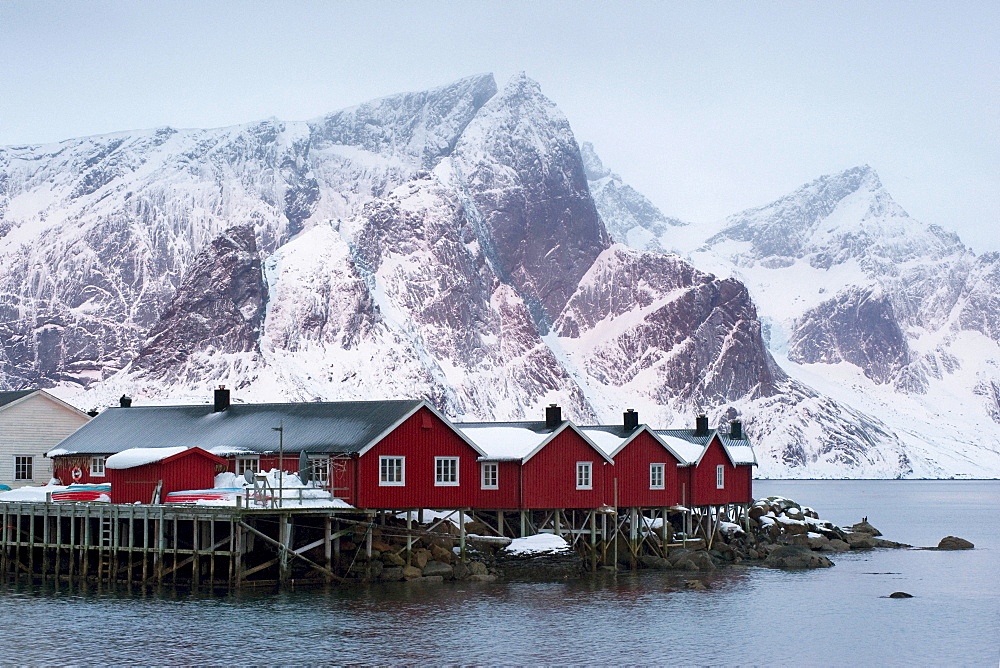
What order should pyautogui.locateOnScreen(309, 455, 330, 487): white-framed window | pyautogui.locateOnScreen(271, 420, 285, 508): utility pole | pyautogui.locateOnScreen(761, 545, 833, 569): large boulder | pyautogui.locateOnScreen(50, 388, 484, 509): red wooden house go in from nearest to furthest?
pyautogui.locateOnScreen(271, 420, 285, 508): utility pole < pyautogui.locateOnScreen(50, 388, 484, 509): red wooden house < pyautogui.locateOnScreen(309, 455, 330, 487): white-framed window < pyautogui.locateOnScreen(761, 545, 833, 569): large boulder

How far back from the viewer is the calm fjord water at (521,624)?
5059 cm

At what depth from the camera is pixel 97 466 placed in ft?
255

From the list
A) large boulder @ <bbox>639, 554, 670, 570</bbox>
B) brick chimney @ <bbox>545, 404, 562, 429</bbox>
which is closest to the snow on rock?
brick chimney @ <bbox>545, 404, 562, 429</bbox>

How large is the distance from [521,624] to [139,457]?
22.3 metres

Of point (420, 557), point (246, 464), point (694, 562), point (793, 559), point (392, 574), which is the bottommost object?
point (793, 559)

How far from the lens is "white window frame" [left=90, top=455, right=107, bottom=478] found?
77375mm

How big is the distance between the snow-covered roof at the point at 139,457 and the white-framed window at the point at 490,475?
15359 mm

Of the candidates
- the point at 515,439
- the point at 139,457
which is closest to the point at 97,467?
the point at 139,457

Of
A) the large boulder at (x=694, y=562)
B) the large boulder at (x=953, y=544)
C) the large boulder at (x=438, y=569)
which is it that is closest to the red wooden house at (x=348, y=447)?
the large boulder at (x=438, y=569)

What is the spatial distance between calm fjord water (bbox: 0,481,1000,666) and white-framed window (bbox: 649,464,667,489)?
7.61 meters

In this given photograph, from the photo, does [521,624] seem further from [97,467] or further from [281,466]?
[97,467]

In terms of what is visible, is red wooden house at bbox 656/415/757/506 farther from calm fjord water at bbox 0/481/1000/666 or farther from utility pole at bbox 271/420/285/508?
utility pole at bbox 271/420/285/508

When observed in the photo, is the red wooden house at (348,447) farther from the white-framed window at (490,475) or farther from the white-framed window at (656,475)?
the white-framed window at (656,475)

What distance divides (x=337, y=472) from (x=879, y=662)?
90.5ft
